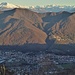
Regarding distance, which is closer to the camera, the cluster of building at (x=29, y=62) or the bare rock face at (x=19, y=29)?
the cluster of building at (x=29, y=62)

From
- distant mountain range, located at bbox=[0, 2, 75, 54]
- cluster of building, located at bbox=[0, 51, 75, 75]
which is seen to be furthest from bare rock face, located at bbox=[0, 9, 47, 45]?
cluster of building, located at bbox=[0, 51, 75, 75]

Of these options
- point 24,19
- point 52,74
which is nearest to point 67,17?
point 24,19

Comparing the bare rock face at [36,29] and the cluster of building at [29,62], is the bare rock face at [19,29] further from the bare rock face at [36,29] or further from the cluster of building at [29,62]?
the cluster of building at [29,62]

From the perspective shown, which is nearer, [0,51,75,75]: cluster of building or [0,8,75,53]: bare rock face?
[0,51,75,75]: cluster of building

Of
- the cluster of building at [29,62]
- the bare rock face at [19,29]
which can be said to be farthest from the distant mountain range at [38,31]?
the cluster of building at [29,62]

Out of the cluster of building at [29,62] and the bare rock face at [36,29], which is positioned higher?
the cluster of building at [29,62]

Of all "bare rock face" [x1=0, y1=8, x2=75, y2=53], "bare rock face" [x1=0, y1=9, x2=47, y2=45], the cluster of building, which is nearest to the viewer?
the cluster of building

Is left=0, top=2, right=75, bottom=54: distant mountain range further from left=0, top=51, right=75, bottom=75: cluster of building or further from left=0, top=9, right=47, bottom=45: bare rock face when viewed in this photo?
left=0, top=51, right=75, bottom=75: cluster of building

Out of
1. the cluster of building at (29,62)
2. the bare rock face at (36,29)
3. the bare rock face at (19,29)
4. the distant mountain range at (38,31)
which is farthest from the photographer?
the bare rock face at (19,29)
